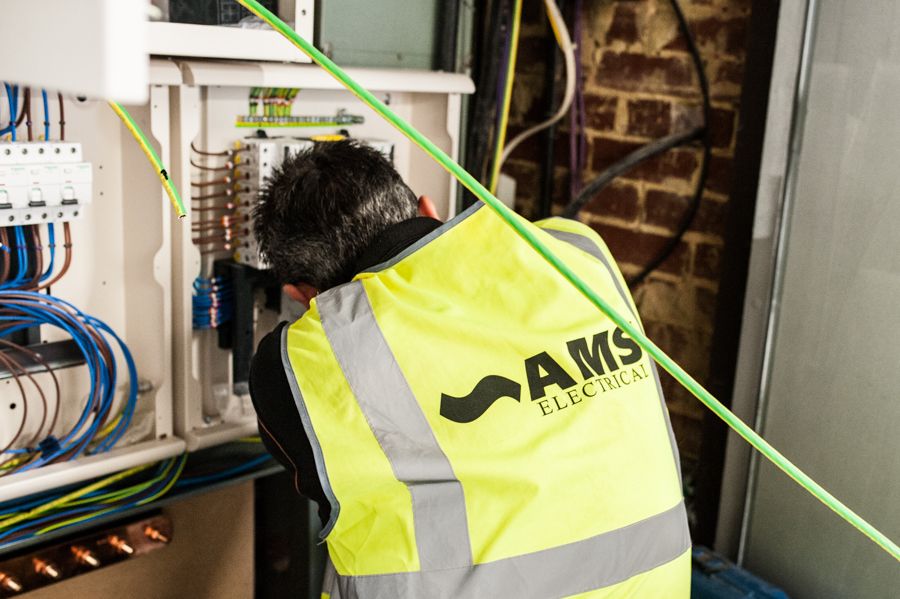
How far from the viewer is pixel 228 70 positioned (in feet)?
5.48

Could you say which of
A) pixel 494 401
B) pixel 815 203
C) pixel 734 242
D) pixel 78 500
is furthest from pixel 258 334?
pixel 815 203

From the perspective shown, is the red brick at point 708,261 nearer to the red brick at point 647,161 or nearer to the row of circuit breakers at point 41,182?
the red brick at point 647,161

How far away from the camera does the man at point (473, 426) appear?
48.6 inches

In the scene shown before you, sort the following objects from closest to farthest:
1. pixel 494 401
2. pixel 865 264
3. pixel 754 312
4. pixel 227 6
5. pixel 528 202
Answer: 1. pixel 494 401
2. pixel 227 6
3. pixel 865 264
4. pixel 754 312
5. pixel 528 202

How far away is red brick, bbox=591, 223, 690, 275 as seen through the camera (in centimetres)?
214

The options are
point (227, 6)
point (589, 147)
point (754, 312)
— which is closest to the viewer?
point (227, 6)

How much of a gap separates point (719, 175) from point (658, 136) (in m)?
0.17

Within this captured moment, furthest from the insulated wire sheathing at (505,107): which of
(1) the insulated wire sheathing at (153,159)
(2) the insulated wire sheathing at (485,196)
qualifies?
(2) the insulated wire sheathing at (485,196)

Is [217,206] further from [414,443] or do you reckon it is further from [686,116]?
[686,116]

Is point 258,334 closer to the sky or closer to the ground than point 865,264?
closer to the ground

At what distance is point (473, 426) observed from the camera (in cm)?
124

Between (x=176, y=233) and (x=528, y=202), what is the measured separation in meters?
0.99

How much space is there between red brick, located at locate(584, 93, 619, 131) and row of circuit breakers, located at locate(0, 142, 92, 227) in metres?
1.17

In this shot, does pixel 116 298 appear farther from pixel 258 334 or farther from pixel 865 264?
pixel 865 264
